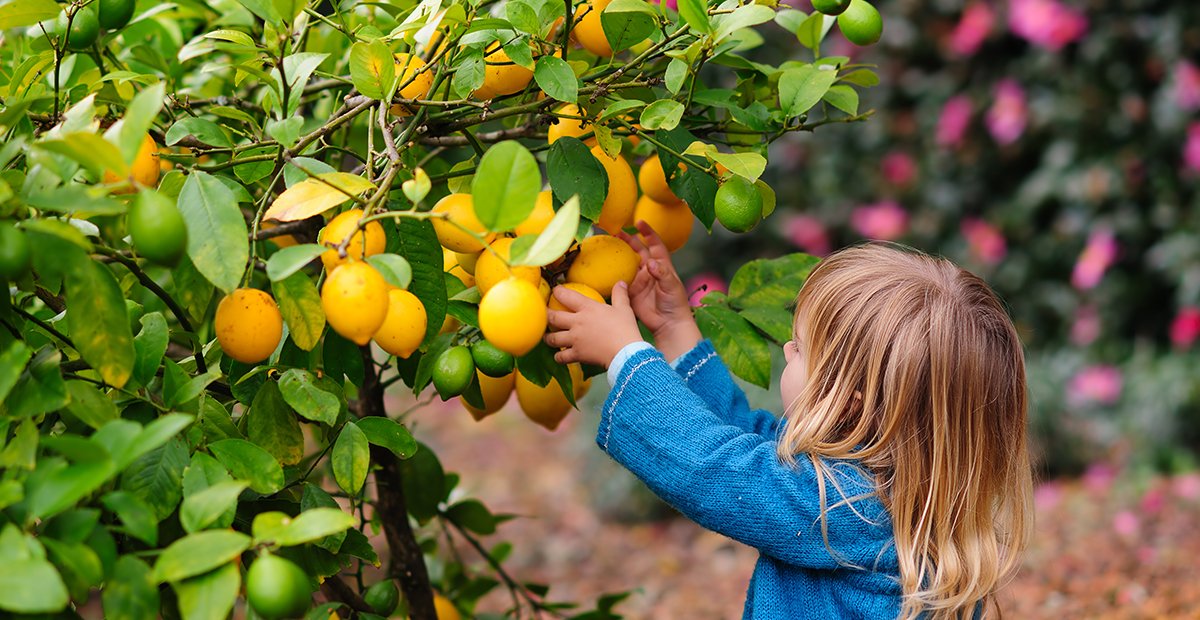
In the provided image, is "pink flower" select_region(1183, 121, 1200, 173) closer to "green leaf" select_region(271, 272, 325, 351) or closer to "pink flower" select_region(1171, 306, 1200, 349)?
"pink flower" select_region(1171, 306, 1200, 349)

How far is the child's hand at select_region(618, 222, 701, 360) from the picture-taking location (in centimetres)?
125

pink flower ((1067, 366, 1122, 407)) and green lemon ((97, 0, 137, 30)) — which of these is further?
pink flower ((1067, 366, 1122, 407))

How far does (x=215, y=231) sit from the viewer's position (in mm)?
806

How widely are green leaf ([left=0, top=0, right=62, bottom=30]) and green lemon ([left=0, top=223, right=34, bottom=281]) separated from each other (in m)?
0.39

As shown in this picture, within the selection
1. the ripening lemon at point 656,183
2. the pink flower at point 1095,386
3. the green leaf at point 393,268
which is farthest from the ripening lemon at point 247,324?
the pink flower at point 1095,386

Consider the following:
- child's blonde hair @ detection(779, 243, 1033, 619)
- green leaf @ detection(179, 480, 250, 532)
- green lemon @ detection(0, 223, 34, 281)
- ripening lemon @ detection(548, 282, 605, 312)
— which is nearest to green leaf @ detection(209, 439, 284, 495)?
green leaf @ detection(179, 480, 250, 532)

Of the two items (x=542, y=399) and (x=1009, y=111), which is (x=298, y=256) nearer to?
(x=542, y=399)

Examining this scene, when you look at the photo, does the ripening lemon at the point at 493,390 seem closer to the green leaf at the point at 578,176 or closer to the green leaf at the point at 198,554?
the green leaf at the point at 578,176

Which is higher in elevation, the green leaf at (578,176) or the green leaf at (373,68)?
the green leaf at (373,68)

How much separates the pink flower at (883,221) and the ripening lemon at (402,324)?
2.77m

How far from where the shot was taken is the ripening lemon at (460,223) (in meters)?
0.90

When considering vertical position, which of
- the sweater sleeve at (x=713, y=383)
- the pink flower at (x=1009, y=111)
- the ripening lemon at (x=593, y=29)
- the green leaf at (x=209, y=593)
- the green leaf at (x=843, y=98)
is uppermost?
the ripening lemon at (x=593, y=29)

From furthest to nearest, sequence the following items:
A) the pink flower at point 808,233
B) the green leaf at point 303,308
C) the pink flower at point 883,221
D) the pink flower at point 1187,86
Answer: the pink flower at point 808,233 < the pink flower at point 883,221 < the pink flower at point 1187,86 < the green leaf at point 303,308

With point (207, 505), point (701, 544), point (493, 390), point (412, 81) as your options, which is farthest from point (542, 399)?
point (701, 544)
